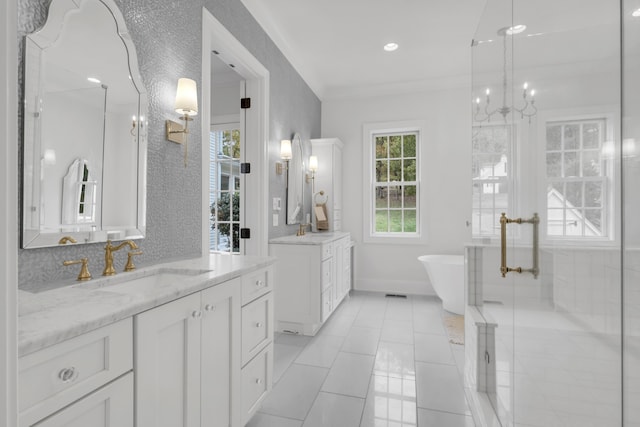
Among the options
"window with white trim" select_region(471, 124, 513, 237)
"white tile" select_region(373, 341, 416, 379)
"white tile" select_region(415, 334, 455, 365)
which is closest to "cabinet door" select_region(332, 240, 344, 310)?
"white tile" select_region(373, 341, 416, 379)

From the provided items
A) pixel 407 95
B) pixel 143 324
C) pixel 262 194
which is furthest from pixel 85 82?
pixel 407 95

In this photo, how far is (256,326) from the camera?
1694 mm

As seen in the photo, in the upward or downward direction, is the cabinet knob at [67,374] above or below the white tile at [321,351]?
above

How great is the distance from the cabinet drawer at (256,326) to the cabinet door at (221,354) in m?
0.07

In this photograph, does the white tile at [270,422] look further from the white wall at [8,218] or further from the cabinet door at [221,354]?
the white wall at [8,218]

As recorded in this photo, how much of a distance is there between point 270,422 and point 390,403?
72 centimetres

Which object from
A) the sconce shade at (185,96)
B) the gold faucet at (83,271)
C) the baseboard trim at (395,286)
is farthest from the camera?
the baseboard trim at (395,286)

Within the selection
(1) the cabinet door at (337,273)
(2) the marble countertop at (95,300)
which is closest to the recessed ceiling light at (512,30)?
(2) the marble countertop at (95,300)

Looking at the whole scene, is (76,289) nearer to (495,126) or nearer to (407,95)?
(495,126)

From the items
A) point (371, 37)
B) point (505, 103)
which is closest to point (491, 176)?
point (505, 103)

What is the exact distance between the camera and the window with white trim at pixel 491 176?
1.60 meters

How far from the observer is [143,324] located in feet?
3.19

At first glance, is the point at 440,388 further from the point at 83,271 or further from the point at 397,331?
the point at 83,271

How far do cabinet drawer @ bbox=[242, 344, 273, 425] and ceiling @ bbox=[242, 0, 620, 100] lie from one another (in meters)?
1.78
